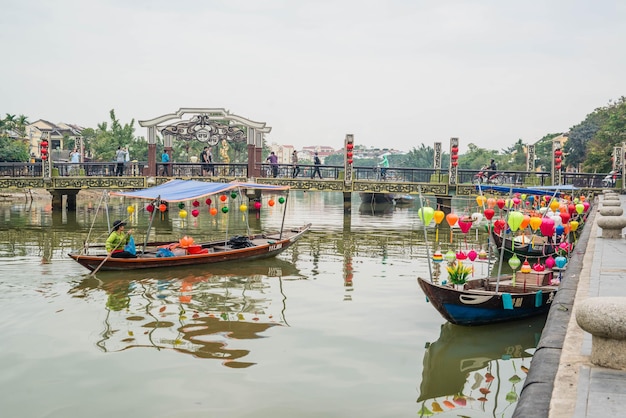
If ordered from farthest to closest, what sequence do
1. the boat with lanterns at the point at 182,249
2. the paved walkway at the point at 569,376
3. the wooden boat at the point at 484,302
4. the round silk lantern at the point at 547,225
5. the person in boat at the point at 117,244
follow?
1. the boat with lanterns at the point at 182,249
2. the person in boat at the point at 117,244
3. the round silk lantern at the point at 547,225
4. the wooden boat at the point at 484,302
5. the paved walkway at the point at 569,376

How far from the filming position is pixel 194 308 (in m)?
12.7

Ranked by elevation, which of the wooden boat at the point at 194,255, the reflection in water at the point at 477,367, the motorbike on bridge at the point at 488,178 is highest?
the motorbike on bridge at the point at 488,178

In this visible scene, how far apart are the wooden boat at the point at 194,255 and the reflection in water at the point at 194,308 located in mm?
259

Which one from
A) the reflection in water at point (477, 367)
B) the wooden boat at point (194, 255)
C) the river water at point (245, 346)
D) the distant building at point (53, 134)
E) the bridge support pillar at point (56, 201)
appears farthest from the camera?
the distant building at point (53, 134)

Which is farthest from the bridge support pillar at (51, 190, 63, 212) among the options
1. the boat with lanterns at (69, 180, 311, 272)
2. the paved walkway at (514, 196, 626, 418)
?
the paved walkway at (514, 196, 626, 418)

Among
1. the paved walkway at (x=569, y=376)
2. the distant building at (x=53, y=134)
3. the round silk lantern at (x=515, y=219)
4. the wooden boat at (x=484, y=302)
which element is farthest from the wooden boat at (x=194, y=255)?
the distant building at (x=53, y=134)

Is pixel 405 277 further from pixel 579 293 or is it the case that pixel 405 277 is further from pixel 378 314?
pixel 579 293

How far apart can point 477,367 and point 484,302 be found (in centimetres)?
154

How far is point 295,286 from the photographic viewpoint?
49.7 feet

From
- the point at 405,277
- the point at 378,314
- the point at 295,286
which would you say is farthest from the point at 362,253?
the point at 378,314

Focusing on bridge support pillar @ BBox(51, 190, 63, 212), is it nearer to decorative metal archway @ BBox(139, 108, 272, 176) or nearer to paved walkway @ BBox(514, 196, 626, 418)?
decorative metal archway @ BBox(139, 108, 272, 176)

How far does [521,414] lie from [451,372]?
4.14 metres

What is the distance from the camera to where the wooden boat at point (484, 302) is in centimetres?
1055

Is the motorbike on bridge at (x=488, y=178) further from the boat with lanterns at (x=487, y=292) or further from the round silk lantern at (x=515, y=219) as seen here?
the round silk lantern at (x=515, y=219)
